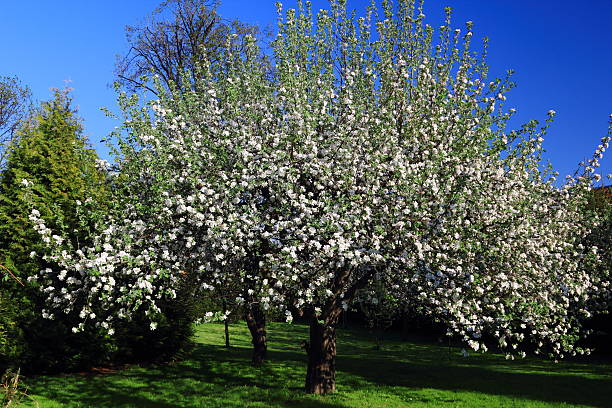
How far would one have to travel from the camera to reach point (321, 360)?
1478 centimetres

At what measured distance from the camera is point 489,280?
11016 millimetres

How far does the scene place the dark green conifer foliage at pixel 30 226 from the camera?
53.0ft

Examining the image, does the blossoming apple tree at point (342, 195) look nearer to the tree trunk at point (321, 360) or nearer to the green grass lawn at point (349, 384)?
the tree trunk at point (321, 360)

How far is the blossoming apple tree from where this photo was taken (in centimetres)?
1029

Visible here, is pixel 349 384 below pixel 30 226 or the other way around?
below

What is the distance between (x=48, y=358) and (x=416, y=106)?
1461 cm

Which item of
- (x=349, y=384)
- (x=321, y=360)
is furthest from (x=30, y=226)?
(x=349, y=384)

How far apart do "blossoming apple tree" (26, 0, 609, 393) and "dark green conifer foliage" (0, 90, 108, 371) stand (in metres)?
4.54

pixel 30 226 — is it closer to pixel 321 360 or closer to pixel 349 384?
pixel 321 360

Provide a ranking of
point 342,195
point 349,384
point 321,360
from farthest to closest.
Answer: point 349,384 < point 321,360 < point 342,195

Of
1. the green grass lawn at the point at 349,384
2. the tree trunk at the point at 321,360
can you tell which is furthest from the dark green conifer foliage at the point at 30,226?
the tree trunk at the point at 321,360

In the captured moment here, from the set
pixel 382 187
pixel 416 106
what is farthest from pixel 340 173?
pixel 416 106

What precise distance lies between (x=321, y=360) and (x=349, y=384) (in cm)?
285

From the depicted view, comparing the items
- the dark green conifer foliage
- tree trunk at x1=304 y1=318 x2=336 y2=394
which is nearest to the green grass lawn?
tree trunk at x1=304 y1=318 x2=336 y2=394
